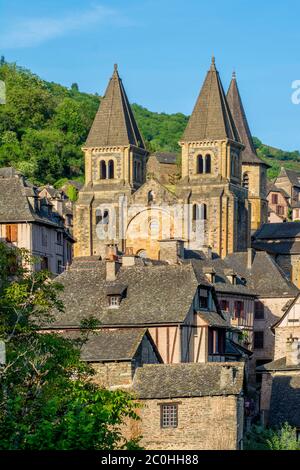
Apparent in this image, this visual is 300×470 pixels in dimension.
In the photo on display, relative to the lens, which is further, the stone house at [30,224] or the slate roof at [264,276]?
the slate roof at [264,276]

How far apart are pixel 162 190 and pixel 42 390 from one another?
63263mm

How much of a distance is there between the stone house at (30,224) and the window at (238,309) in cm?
946

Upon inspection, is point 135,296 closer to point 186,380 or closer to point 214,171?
point 186,380

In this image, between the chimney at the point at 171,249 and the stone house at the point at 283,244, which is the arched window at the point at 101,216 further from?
the chimney at the point at 171,249

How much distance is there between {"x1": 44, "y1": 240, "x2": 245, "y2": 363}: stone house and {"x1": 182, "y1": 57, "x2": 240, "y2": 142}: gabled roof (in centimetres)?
4227

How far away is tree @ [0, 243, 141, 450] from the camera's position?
38531 millimetres

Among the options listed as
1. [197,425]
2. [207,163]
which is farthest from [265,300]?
[197,425]

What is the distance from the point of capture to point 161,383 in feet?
172

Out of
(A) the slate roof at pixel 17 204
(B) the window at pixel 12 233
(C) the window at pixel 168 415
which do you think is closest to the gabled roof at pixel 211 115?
(A) the slate roof at pixel 17 204

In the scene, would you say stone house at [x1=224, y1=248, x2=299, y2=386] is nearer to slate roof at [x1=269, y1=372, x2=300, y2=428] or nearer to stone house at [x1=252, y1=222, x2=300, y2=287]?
stone house at [x1=252, y1=222, x2=300, y2=287]

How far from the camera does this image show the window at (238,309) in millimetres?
84562

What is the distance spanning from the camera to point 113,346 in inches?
2170
